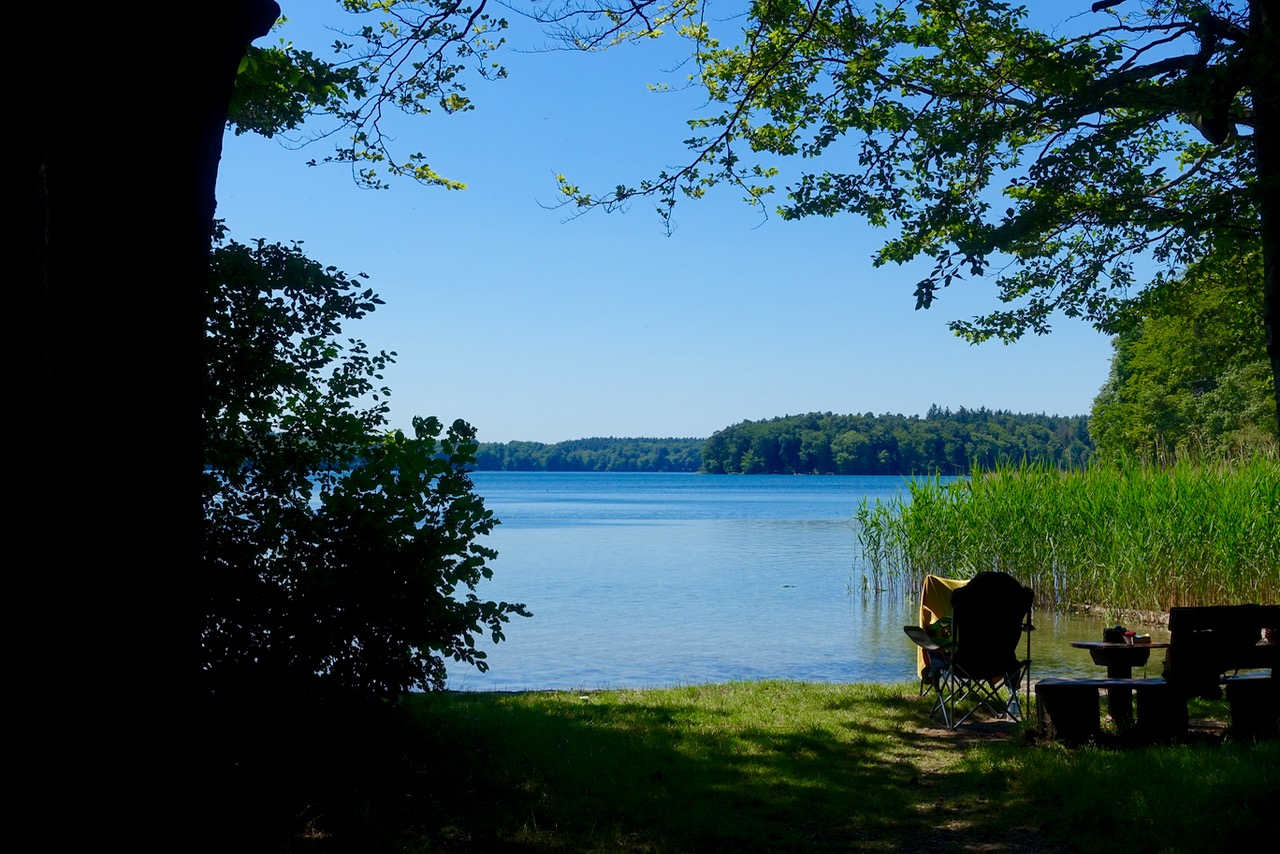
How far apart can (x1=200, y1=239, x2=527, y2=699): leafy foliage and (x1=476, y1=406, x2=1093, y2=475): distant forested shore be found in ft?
154

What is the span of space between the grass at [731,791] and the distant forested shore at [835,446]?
4536cm

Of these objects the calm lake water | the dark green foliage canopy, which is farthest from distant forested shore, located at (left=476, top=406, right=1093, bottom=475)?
the calm lake water

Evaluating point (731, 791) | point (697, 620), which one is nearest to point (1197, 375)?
point (697, 620)

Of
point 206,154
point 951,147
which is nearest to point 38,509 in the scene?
point 206,154

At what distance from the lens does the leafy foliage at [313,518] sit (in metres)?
4.64

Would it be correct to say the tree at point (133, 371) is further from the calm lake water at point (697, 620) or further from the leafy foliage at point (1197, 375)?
the leafy foliage at point (1197, 375)

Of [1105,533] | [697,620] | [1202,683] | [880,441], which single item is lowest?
[697,620]

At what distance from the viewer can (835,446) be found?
370ft

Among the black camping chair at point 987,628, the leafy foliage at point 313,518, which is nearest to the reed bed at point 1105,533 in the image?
the black camping chair at point 987,628

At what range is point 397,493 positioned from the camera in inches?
197

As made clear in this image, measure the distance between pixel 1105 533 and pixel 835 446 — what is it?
327 feet

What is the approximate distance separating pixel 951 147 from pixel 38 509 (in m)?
6.74

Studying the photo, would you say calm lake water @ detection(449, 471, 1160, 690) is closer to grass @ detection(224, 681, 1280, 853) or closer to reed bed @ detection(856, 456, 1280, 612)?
reed bed @ detection(856, 456, 1280, 612)

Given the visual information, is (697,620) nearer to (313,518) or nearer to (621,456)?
(313,518)
